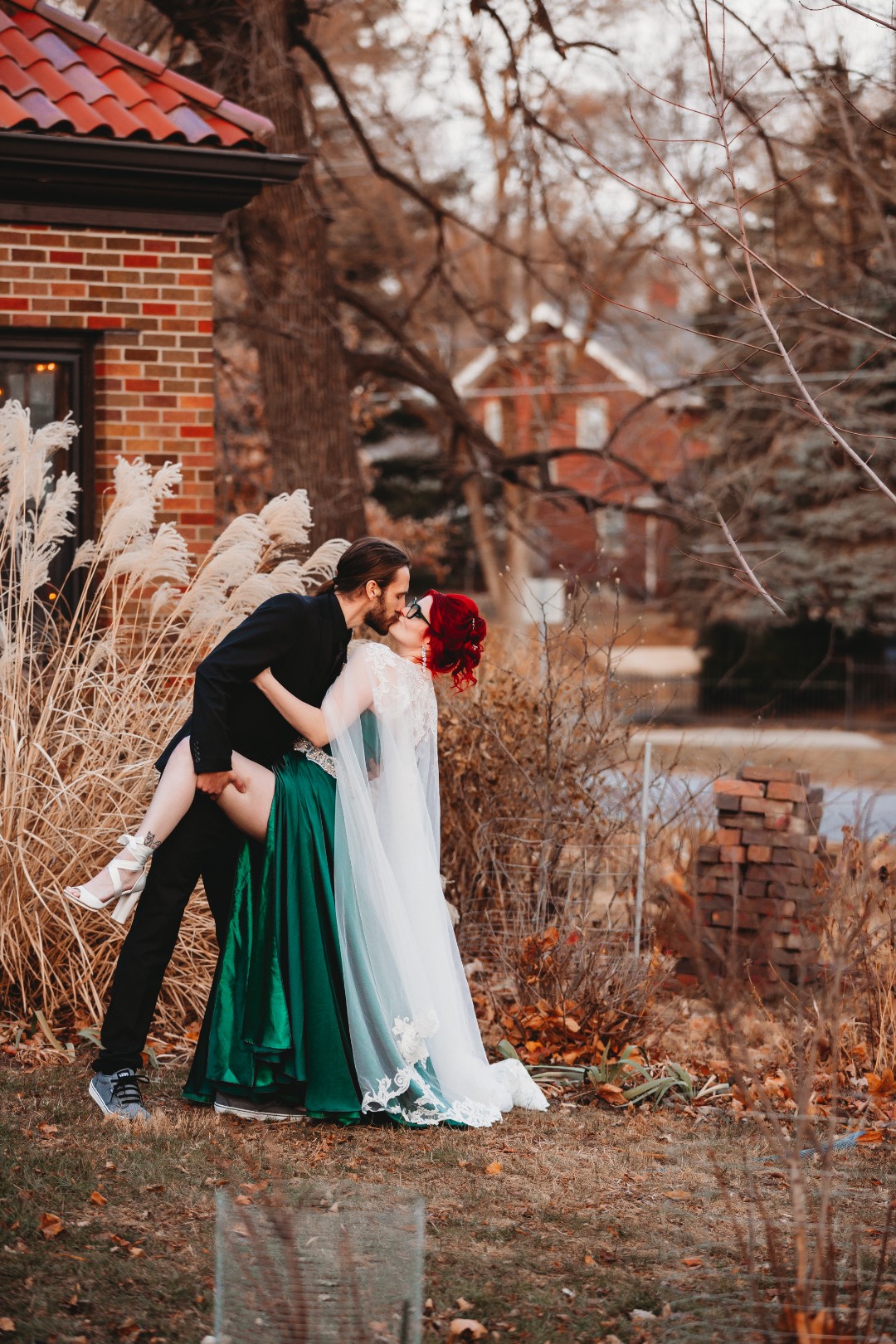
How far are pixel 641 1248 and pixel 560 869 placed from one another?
2989 mm

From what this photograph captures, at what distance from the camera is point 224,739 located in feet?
14.8

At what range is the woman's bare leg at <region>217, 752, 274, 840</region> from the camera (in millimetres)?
4637

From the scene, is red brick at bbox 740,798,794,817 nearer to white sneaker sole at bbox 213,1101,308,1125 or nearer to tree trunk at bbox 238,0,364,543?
white sneaker sole at bbox 213,1101,308,1125

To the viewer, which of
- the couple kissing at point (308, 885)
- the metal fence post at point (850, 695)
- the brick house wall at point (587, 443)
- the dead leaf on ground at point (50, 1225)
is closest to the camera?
the dead leaf on ground at point (50, 1225)

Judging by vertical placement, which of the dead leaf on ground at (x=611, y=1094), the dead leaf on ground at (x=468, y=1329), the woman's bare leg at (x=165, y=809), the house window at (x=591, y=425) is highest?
the house window at (x=591, y=425)

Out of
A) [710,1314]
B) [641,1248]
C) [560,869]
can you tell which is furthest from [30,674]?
[710,1314]

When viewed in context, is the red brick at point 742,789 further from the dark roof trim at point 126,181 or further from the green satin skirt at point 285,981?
the dark roof trim at point 126,181

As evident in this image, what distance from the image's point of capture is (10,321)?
284 inches

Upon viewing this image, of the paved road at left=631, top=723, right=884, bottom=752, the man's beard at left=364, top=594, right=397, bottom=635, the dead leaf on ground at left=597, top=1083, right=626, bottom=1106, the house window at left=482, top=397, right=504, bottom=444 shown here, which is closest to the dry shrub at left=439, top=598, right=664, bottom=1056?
the dead leaf on ground at left=597, top=1083, right=626, bottom=1106

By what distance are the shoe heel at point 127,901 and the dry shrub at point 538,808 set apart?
1759 millimetres

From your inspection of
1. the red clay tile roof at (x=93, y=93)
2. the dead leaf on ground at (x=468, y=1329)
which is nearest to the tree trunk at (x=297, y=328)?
the red clay tile roof at (x=93, y=93)

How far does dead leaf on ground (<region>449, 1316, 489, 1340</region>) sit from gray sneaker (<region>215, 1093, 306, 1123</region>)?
5.23ft

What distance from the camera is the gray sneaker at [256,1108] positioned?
467 cm

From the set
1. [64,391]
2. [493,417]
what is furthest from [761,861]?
[493,417]
